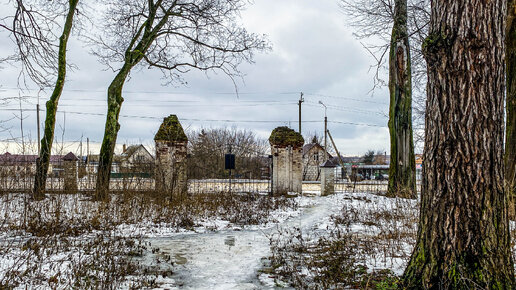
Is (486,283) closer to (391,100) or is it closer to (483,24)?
(483,24)

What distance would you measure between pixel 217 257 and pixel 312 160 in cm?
3533

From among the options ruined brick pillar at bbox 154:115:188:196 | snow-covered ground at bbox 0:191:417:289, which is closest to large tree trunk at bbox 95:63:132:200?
ruined brick pillar at bbox 154:115:188:196

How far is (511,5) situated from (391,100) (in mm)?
6118

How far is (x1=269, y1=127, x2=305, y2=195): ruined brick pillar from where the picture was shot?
15.3m

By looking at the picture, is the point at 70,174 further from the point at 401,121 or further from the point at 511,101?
the point at 511,101

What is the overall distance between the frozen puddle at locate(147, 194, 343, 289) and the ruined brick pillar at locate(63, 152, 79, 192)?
4117 mm

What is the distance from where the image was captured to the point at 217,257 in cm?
574

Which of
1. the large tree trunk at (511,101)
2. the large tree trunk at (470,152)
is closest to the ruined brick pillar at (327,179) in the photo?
the large tree trunk at (511,101)

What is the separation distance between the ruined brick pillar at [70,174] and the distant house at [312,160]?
23446 millimetres

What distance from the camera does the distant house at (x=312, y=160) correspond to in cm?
3562

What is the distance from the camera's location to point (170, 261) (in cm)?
547

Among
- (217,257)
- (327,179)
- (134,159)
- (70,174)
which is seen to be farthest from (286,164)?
(217,257)

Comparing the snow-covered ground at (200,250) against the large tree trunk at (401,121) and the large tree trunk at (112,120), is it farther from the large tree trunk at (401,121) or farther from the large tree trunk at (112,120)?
the large tree trunk at (401,121)

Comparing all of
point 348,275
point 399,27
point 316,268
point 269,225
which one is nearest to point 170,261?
point 316,268
